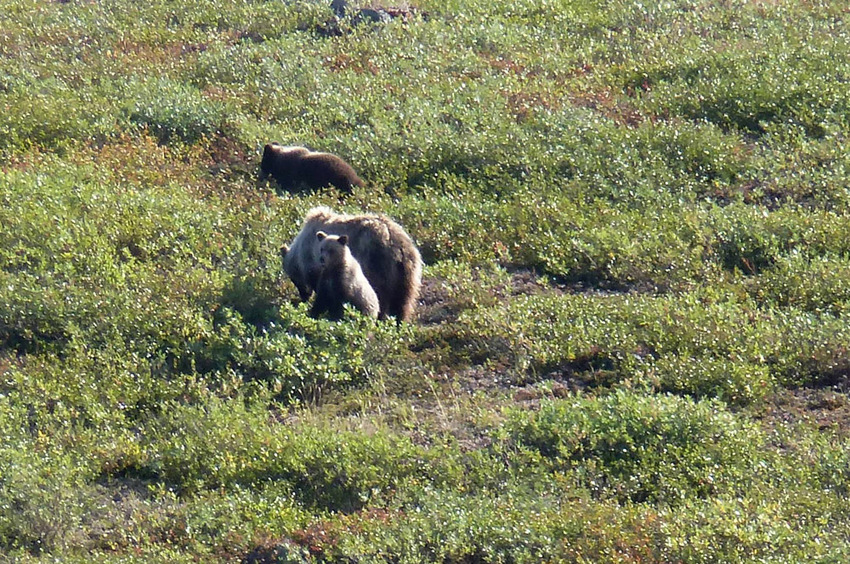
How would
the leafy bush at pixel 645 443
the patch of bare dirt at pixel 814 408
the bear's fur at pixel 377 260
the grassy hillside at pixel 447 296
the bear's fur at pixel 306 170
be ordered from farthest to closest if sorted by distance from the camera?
the bear's fur at pixel 306 170
the bear's fur at pixel 377 260
the patch of bare dirt at pixel 814 408
the leafy bush at pixel 645 443
the grassy hillside at pixel 447 296

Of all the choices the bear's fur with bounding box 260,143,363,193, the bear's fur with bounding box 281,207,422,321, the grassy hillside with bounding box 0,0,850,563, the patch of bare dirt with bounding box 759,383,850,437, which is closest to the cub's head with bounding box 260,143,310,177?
the bear's fur with bounding box 260,143,363,193

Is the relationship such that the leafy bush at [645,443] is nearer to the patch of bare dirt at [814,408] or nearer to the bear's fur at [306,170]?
the patch of bare dirt at [814,408]

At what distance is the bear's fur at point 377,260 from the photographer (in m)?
10.1

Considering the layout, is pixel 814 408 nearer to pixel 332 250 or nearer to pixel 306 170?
pixel 332 250

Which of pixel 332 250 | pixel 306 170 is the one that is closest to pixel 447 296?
pixel 332 250

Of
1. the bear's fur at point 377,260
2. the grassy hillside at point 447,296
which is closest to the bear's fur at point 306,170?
the grassy hillside at point 447,296

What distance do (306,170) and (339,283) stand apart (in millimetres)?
3132

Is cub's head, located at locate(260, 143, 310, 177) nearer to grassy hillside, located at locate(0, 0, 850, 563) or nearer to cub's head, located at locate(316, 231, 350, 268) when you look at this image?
grassy hillside, located at locate(0, 0, 850, 563)

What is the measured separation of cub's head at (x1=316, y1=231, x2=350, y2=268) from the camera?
991 centimetres

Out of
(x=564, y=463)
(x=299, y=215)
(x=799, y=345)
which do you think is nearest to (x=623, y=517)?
(x=564, y=463)

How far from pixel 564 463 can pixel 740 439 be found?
3.68 feet

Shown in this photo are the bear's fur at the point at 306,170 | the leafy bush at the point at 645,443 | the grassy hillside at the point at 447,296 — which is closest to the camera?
the grassy hillside at the point at 447,296

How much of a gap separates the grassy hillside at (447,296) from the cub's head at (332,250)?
47 centimetres

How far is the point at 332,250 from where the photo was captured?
991 cm
